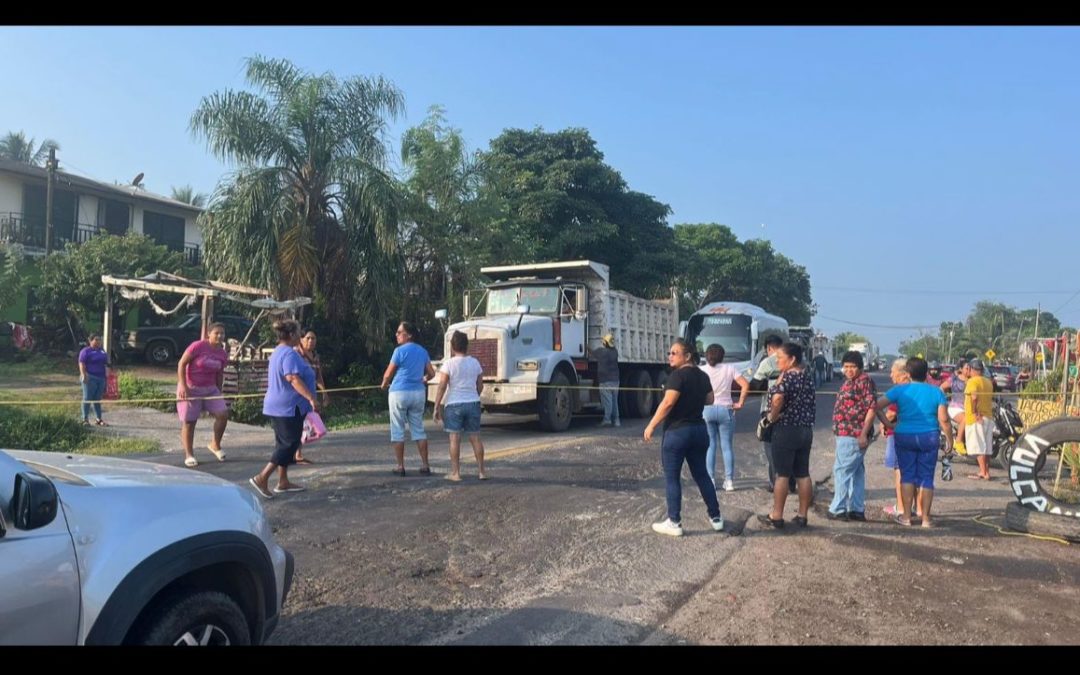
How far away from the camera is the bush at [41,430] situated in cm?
1045

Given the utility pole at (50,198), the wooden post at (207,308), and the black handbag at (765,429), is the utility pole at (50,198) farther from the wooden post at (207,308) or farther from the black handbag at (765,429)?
the black handbag at (765,429)

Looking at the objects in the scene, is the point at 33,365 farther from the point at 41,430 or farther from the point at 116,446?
the point at 116,446

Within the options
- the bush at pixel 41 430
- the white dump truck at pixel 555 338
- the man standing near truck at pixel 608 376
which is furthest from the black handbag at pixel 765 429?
the bush at pixel 41 430

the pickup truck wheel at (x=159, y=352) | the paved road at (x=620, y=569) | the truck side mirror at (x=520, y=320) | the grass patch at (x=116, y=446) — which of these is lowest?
the paved road at (x=620, y=569)

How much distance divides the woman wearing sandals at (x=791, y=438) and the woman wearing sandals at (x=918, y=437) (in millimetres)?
930

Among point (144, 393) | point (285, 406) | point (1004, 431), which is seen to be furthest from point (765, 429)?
point (144, 393)

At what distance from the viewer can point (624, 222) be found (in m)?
29.8

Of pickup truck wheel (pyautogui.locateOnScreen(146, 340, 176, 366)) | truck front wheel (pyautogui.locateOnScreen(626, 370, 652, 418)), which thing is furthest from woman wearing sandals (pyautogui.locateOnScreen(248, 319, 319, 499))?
pickup truck wheel (pyautogui.locateOnScreen(146, 340, 176, 366))

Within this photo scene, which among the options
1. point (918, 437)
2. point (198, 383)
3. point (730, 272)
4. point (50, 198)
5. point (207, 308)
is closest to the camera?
point (918, 437)

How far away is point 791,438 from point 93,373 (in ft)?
37.1

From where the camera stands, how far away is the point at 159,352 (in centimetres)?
2227

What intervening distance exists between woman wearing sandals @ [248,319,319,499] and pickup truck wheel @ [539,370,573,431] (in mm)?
6158
